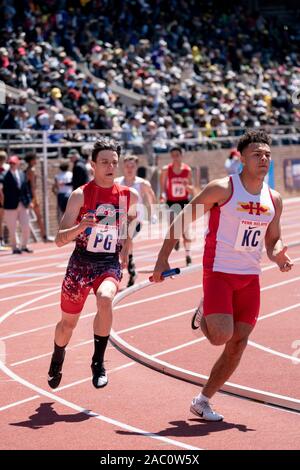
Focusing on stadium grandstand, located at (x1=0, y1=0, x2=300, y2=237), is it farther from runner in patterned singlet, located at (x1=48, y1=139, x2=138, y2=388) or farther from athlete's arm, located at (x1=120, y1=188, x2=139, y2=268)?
runner in patterned singlet, located at (x1=48, y1=139, x2=138, y2=388)

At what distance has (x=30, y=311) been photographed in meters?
13.7

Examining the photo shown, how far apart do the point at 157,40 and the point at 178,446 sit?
34.0 m

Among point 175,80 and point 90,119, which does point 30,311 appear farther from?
point 175,80

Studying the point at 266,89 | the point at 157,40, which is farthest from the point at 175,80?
the point at 266,89

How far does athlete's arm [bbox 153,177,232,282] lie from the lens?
24.8ft

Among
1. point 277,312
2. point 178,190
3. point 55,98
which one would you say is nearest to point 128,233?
point 277,312

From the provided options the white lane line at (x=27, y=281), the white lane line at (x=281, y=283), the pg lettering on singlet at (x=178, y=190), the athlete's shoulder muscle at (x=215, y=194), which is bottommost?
the white lane line at (x=27, y=281)

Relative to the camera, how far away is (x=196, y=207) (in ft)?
25.3

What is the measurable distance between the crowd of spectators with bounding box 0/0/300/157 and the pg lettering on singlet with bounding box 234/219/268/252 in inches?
607

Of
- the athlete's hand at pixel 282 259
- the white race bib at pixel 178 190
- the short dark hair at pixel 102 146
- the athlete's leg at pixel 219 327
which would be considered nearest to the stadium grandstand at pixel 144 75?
Result: the white race bib at pixel 178 190

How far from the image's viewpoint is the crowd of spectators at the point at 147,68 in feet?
90.8

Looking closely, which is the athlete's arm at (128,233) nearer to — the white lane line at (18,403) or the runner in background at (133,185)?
the white lane line at (18,403)

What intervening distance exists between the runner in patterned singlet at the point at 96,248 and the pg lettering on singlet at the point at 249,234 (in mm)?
1318

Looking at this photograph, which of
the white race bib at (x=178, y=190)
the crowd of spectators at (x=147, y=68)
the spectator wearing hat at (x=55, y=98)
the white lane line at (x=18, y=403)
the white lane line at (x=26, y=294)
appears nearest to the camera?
the white lane line at (x=18, y=403)
